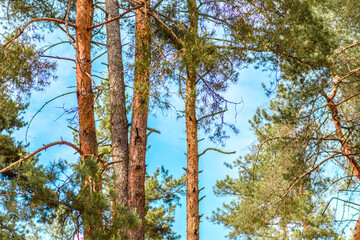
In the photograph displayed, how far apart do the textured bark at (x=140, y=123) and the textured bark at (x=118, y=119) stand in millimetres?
123

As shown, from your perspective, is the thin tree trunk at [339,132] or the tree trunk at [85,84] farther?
the thin tree trunk at [339,132]

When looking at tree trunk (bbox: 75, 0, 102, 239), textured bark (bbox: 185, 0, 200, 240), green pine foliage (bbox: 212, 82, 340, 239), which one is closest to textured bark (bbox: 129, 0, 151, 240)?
tree trunk (bbox: 75, 0, 102, 239)

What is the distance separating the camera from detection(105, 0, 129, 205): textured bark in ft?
19.4

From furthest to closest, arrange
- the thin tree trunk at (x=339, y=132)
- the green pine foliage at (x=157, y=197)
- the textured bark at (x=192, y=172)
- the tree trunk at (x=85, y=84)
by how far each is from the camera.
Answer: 1. the green pine foliage at (x=157, y=197)
2. the textured bark at (x=192, y=172)
3. the thin tree trunk at (x=339, y=132)
4. the tree trunk at (x=85, y=84)

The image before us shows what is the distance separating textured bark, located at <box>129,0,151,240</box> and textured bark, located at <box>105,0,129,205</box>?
12 cm

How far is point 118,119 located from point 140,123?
17.8 inches

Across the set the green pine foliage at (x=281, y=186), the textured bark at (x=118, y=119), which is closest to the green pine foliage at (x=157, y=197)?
the green pine foliage at (x=281, y=186)

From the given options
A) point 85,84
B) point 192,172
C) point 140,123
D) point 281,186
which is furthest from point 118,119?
point 281,186

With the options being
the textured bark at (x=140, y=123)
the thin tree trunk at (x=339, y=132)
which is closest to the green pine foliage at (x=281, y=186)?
the thin tree trunk at (x=339, y=132)

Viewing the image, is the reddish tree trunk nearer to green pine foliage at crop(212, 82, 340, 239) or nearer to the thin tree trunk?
green pine foliage at crop(212, 82, 340, 239)

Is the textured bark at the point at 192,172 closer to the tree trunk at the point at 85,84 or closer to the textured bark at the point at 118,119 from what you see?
the textured bark at the point at 118,119

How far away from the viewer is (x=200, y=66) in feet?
20.5

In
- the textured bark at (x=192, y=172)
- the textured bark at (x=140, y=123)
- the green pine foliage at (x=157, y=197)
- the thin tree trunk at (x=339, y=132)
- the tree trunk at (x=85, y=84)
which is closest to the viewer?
the tree trunk at (x=85, y=84)

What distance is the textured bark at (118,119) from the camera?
592 cm
